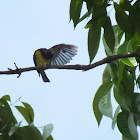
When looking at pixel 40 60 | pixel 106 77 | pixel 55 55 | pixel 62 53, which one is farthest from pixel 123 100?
pixel 40 60

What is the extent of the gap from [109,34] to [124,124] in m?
0.42

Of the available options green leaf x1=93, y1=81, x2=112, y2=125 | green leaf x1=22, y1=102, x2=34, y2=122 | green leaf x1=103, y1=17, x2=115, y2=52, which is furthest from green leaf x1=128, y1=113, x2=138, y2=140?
green leaf x1=22, y1=102, x2=34, y2=122

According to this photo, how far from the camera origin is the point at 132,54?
1349 mm

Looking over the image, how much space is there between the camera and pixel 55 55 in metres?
3.81

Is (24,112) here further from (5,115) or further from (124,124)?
(124,124)

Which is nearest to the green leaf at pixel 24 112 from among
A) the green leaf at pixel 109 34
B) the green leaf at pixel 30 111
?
the green leaf at pixel 30 111

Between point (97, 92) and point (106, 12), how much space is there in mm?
430

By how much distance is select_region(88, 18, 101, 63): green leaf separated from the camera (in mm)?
1506

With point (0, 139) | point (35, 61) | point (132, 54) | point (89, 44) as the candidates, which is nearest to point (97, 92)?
point (89, 44)

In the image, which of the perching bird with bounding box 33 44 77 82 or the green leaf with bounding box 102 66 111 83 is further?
the perching bird with bounding box 33 44 77 82

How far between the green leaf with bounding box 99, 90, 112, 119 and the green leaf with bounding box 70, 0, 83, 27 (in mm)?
397

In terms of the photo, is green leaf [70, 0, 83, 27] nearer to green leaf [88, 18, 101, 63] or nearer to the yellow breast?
green leaf [88, 18, 101, 63]

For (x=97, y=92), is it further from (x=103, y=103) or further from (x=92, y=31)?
(x=92, y=31)

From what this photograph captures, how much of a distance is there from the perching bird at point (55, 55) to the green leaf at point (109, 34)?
71.7 inches
